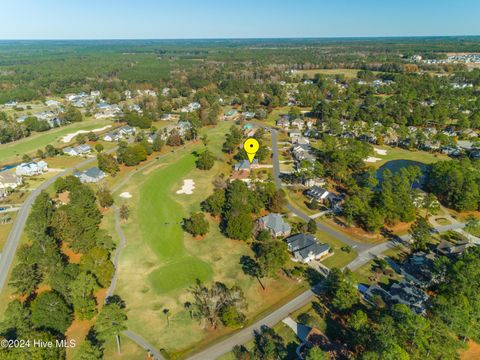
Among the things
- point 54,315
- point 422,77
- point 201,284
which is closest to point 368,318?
point 201,284

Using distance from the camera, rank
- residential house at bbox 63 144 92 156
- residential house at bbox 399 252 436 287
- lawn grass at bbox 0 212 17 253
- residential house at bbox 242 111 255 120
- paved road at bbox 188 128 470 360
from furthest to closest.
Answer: residential house at bbox 242 111 255 120
residential house at bbox 63 144 92 156
lawn grass at bbox 0 212 17 253
residential house at bbox 399 252 436 287
paved road at bbox 188 128 470 360

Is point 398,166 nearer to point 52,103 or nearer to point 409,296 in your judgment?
point 409,296

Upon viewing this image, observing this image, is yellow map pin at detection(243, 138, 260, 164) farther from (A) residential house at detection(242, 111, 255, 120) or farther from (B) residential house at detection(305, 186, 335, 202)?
(A) residential house at detection(242, 111, 255, 120)

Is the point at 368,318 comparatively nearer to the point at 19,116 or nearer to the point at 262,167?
the point at 262,167

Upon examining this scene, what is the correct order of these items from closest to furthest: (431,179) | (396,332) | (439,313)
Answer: (396,332)
(439,313)
(431,179)

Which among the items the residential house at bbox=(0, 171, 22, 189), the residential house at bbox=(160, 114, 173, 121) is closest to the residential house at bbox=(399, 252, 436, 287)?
the residential house at bbox=(0, 171, 22, 189)

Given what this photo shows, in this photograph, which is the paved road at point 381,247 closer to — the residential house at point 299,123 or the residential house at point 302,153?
the residential house at point 302,153
